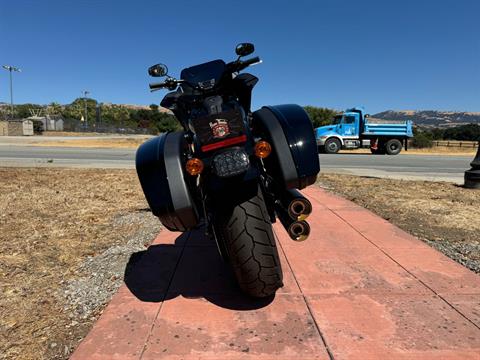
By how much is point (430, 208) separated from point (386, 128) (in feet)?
69.8

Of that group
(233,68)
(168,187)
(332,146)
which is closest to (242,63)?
(233,68)

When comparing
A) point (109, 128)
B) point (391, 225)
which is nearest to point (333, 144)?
point (391, 225)

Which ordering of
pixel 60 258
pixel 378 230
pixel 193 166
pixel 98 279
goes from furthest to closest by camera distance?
pixel 378 230 < pixel 60 258 < pixel 98 279 < pixel 193 166

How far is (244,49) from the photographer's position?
3.50 meters

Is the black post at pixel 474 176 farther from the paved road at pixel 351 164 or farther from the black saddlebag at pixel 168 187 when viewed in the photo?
the black saddlebag at pixel 168 187

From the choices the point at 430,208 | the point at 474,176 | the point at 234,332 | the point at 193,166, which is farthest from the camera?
the point at 474,176

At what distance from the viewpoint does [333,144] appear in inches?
1032

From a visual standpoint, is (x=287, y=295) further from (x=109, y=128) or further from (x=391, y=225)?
(x=109, y=128)

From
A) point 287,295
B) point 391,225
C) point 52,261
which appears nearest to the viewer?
point 287,295

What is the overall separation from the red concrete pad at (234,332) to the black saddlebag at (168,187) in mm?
697

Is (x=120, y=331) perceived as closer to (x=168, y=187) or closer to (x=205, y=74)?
(x=168, y=187)

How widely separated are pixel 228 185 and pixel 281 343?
43.0 inches

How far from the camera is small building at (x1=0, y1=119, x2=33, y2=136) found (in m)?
51.4

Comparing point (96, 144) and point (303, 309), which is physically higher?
point (96, 144)
